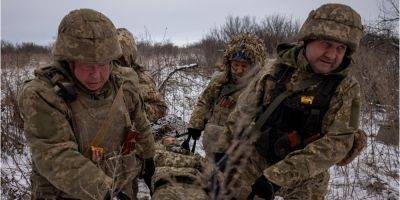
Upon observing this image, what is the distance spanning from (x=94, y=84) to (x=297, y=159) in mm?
1389

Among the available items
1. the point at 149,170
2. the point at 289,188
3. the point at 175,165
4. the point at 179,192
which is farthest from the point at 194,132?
the point at 179,192

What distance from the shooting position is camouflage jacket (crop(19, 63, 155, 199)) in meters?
2.38

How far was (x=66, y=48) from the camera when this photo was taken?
2.43m

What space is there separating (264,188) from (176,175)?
0.73m

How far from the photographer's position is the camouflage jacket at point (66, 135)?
2377mm

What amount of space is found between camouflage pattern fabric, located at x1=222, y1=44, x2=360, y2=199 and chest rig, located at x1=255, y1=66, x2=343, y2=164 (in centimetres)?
6

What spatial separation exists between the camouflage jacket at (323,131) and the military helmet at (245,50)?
4.92 feet

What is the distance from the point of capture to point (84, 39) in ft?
7.95

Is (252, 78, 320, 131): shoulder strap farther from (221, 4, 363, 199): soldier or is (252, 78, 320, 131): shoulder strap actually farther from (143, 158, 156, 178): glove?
(143, 158, 156, 178): glove

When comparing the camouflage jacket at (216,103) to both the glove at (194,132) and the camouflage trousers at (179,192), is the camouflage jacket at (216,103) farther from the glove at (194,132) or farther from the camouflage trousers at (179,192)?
the camouflage trousers at (179,192)

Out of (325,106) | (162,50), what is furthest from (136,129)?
(162,50)

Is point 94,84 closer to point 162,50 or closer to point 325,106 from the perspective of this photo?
point 325,106

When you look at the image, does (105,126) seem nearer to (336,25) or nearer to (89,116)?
(89,116)

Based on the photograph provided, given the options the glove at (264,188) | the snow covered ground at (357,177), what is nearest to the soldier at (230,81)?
the snow covered ground at (357,177)
